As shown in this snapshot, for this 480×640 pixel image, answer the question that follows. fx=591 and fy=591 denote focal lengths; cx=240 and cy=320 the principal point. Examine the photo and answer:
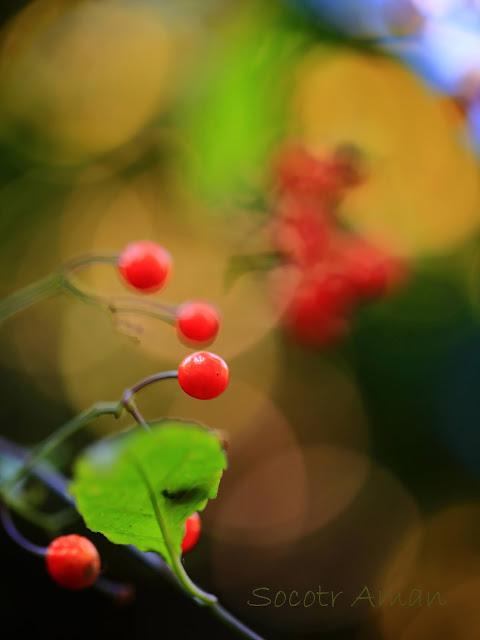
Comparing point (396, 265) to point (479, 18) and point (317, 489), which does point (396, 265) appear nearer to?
point (479, 18)

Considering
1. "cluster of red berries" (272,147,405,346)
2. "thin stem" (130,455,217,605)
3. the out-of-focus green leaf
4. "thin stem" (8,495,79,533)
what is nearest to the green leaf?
"thin stem" (130,455,217,605)

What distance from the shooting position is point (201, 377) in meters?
0.35

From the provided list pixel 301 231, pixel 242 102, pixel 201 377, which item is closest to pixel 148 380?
pixel 201 377

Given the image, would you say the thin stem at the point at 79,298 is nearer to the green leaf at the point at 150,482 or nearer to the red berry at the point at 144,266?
the red berry at the point at 144,266

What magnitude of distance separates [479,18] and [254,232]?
0.33 m

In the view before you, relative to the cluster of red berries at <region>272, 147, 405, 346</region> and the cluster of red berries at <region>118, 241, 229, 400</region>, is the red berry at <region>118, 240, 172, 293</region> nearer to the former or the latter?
the cluster of red berries at <region>118, 241, 229, 400</region>

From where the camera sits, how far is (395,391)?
1.37 meters

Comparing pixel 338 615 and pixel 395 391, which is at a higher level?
pixel 395 391

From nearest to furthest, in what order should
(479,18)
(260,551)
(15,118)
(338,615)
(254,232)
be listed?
(479,18), (254,232), (15,118), (338,615), (260,551)

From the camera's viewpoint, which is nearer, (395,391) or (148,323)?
(148,323)

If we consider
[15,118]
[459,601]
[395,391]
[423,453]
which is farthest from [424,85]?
[459,601]

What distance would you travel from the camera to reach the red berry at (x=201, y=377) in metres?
0.35

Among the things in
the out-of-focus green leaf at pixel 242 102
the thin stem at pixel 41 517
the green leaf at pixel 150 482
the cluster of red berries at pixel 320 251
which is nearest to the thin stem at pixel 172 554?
the green leaf at pixel 150 482

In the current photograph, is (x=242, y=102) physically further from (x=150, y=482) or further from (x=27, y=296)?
(x=150, y=482)
